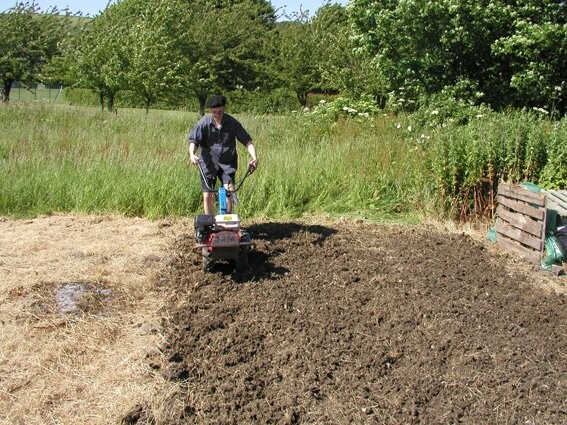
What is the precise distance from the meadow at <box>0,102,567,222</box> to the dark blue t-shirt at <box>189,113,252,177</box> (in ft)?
5.71

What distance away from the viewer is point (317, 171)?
863cm

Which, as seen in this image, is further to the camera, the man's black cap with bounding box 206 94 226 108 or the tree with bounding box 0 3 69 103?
the tree with bounding box 0 3 69 103

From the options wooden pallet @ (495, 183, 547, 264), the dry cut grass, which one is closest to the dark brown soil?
the dry cut grass

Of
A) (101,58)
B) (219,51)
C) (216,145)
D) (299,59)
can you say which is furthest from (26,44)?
(216,145)

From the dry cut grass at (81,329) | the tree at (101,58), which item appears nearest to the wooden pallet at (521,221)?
the dry cut grass at (81,329)

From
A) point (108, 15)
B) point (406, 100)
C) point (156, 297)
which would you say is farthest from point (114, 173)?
point (108, 15)

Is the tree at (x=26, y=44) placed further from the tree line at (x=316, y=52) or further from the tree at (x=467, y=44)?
the tree at (x=467, y=44)

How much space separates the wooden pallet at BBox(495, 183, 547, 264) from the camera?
238 inches

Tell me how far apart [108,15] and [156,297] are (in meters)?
24.2

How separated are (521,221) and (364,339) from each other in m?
2.93

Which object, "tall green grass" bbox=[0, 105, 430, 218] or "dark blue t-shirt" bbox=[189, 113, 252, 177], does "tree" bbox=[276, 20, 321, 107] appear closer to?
"tall green grass" bbox=[0, 105, 430, 218]

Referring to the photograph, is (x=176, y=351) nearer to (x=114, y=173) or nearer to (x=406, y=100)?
(x=114, y=173)

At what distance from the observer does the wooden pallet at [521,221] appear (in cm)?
604

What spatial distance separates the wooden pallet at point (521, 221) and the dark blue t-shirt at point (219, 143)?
9.77 ft
